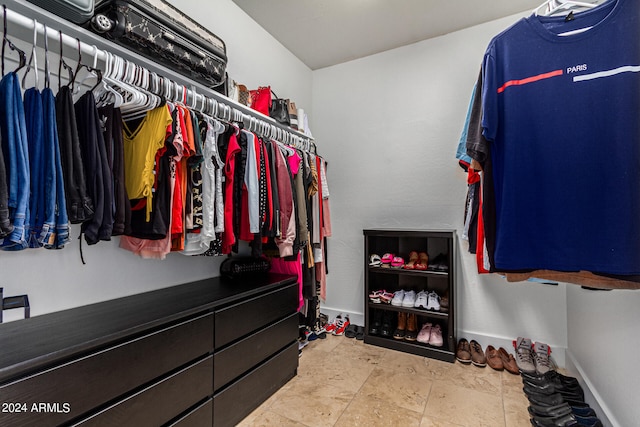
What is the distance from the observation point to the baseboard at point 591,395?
4.58ft

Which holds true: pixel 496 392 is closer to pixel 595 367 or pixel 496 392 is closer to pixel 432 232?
pixel 595 367

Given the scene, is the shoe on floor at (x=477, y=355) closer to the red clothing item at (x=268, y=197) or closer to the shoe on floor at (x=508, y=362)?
the shoe on floor at (x=508, y=362)

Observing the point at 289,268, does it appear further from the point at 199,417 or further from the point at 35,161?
the point at 35,161

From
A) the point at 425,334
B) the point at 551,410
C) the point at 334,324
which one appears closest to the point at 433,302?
the point at 425,334

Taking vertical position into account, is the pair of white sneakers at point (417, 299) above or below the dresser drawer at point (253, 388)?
above

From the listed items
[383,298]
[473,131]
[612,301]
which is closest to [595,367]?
[612,301]

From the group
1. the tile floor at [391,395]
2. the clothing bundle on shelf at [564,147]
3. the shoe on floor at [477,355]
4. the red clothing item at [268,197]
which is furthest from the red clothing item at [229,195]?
the shoe on floor at [477,355]

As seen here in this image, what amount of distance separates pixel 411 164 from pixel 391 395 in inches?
73.4

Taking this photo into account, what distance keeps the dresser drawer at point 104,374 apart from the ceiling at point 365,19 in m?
2.35

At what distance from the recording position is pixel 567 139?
96 cm

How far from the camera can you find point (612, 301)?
141cm

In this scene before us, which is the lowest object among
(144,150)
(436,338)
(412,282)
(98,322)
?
(436,338)

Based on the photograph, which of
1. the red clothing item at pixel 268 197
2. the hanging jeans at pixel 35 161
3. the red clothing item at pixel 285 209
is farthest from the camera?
the red clothing item at pixel 285 209

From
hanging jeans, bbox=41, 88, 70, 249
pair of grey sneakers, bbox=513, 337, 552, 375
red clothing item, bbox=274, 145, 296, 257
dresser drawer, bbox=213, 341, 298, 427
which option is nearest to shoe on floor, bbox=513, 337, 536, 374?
pair of grey sneakers, bbox=513, 337, 552, 375
